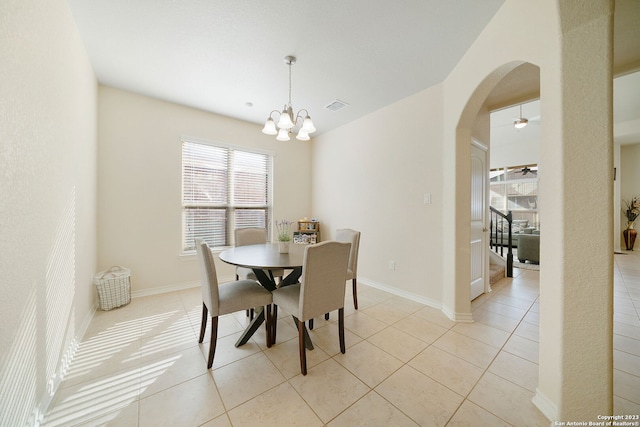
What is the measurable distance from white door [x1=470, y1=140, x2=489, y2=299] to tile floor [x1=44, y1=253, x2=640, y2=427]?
0.58 metres

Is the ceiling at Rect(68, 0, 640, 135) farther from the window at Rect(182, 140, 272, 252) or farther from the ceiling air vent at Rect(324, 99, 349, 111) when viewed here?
the window at Rect(182, 140, 272, 252)

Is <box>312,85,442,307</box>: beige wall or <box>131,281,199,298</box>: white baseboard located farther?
<box>131,281,199,298</box>: white baseboard

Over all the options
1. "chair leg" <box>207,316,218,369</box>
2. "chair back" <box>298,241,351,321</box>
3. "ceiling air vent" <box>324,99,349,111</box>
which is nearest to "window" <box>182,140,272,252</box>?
"ceiling air vent" <box>324,99,349,111</box>

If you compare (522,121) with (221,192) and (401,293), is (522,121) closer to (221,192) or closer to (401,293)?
(401,293)

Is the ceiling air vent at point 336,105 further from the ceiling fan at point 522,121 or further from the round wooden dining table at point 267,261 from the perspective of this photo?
the ceiling fan at point 522,121

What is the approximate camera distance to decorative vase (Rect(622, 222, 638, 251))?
5.77 metres

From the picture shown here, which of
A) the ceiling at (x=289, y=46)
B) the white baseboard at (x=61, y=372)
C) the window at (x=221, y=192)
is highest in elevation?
the ceiling at (x=289, y=46)

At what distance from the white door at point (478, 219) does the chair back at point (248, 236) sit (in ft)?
9.25

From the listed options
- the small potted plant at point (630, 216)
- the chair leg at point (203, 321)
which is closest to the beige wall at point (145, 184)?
the chair leg at point (203, 321)

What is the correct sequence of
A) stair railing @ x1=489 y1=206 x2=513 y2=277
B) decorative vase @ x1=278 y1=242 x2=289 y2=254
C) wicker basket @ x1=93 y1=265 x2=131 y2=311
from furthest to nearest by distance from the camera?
stair railing @ x1=489 y1=206 x2=513 y2=277
wicker basket @ x1=93 y1=265 x2=131 y2=311
decorative vase @ x1=278 y1=242 x2=289 y2=254

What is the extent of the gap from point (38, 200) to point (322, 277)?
1.79 m

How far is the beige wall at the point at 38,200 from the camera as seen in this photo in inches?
39.1

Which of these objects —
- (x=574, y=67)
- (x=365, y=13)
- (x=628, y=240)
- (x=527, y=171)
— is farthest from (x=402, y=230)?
(x=628, y=240)

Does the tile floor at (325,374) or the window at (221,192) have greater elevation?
the window at (221,192)
